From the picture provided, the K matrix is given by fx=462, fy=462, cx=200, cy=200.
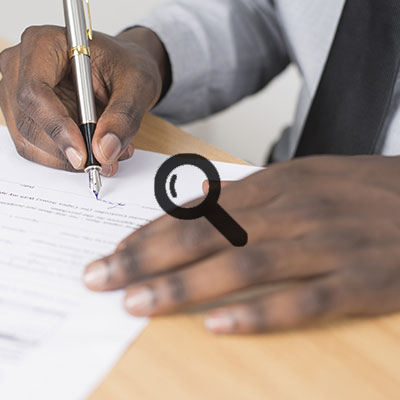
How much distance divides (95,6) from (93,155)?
106 centimetres

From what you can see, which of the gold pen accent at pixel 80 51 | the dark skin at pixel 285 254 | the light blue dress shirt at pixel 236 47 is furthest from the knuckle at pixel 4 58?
the dark skin at pixel 285 254

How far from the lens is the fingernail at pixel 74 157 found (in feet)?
1.35

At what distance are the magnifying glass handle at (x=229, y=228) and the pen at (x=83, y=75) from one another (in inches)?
5.5

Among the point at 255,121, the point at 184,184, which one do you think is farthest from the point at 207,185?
the point at 255,121

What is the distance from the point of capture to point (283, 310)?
277 millimetres

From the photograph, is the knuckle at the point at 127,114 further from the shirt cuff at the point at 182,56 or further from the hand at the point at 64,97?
the shirt cuff at the point at 182,56

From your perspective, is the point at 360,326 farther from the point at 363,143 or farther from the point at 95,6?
the point at 95,6

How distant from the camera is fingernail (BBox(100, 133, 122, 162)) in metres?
0.41

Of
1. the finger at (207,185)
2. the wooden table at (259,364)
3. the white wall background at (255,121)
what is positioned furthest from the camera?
the white wall background at (255,121)

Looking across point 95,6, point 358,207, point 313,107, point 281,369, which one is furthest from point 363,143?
point 95,6

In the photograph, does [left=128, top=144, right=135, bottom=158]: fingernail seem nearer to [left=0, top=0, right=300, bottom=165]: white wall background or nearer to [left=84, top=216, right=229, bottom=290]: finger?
[left=84, top=216, right=229, bottom=290]: finger

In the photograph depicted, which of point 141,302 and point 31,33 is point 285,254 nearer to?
point 141,302

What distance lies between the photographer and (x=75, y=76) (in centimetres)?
46

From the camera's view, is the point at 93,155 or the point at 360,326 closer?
the point at 360,326
